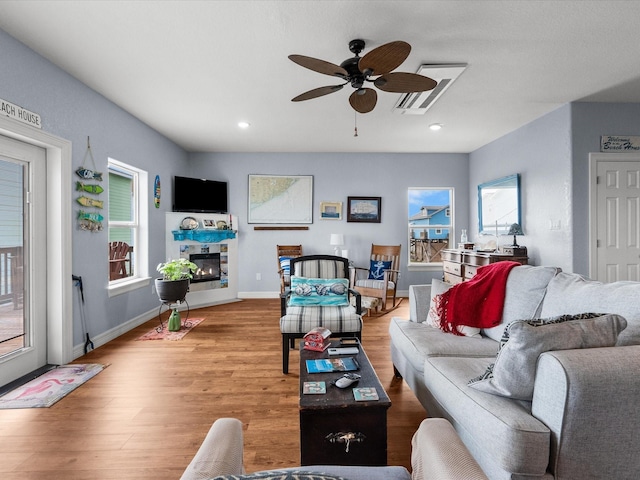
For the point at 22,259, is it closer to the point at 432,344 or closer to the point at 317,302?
the point at 317,302

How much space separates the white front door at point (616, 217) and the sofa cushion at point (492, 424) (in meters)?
3.22

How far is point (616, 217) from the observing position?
12.5 feet

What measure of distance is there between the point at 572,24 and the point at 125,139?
4426 millimetres

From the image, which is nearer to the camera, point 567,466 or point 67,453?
point 567,466

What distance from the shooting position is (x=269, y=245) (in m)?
6.02

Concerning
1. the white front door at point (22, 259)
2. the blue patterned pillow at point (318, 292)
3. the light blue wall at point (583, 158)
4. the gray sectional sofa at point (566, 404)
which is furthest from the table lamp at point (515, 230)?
the white front door at point (22, 259)

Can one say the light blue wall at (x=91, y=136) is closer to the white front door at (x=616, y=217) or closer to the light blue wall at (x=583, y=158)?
the light blue wall at (x=583, y=158)

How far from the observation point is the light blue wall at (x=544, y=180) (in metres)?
3.85

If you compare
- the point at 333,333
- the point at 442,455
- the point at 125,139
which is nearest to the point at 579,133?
the point at 333,333

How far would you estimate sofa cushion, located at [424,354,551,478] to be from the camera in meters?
1.12

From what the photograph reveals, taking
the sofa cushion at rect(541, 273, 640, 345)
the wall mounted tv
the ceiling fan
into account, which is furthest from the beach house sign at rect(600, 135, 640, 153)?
the wall mounted tv

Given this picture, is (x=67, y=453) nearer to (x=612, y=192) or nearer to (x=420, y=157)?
(x=612, y=192)

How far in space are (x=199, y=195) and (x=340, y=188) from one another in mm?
2439

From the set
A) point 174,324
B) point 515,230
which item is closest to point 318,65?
point 174,324
